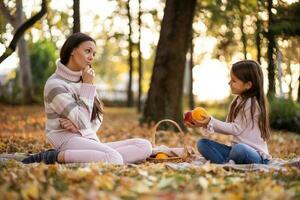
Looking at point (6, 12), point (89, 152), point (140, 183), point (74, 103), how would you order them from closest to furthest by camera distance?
point (140, 183) → point (89, 152) → point (74, 103) → point (6, 12)

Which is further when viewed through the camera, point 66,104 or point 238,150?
point 238,150

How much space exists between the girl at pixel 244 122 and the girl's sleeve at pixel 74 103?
1.12m

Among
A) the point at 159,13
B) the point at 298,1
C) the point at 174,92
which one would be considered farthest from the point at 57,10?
the point at 298,1

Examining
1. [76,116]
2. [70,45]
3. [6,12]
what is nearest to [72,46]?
[70,45]

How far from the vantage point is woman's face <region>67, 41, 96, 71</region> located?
5.87 meters

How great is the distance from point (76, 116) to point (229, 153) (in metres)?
1.74

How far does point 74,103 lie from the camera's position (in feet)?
18.5

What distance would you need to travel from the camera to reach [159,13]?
23.0 metres

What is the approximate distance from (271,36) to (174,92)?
278cm

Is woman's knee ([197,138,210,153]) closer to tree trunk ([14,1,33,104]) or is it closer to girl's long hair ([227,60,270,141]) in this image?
girl's long hair ([227,60,270,141])

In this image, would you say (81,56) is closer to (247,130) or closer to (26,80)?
(247,130)

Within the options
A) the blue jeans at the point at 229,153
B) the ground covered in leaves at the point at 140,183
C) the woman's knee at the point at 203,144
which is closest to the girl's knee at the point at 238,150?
the blue jeans at the point at 229,153

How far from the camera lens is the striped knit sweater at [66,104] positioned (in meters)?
5.58

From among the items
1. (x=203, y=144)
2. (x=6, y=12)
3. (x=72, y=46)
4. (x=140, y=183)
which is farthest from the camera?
(x=6, y=12)
